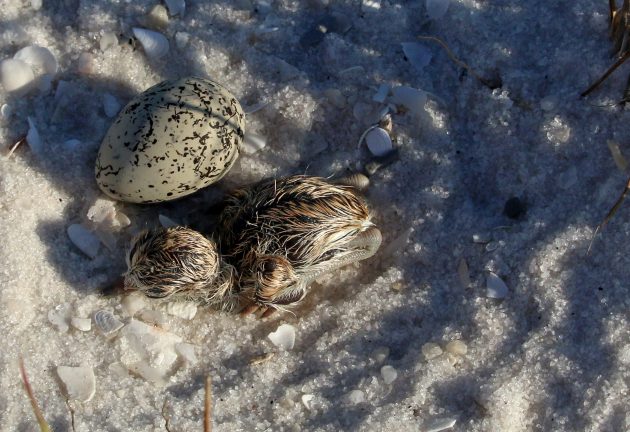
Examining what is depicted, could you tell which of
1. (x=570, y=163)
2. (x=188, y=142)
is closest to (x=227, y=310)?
(x=188, y=142)

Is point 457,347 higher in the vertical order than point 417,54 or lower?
lower

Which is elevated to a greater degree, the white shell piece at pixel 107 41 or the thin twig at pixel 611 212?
the thin twig at pixel 611 212

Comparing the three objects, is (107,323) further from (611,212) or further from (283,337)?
(611,212)

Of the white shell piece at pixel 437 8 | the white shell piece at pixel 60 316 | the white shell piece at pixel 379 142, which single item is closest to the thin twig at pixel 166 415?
the white shell piece at pixel 60 316

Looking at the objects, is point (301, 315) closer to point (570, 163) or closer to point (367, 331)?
point (367, 331)

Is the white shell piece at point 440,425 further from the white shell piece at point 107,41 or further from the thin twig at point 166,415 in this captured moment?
the white shell piece at point 107,41

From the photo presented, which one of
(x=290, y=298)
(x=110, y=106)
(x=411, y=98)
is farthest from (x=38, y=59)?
(x=411, y=98)

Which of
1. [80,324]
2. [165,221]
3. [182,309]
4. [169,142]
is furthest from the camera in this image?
[165,221]
